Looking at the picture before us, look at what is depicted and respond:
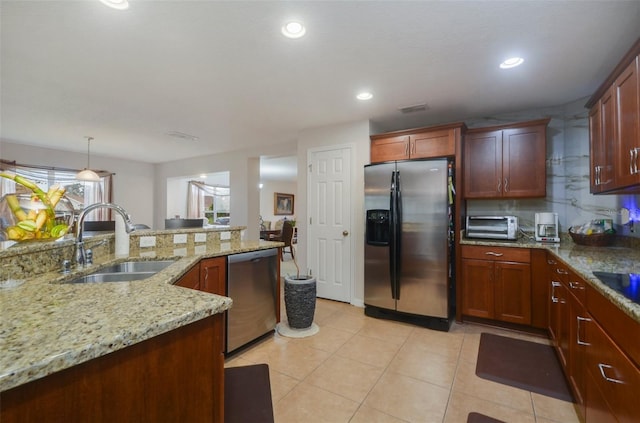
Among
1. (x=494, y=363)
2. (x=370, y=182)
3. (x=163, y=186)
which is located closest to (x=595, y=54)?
(x=370, y=182)

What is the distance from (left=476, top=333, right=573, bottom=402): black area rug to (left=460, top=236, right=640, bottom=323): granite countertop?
0.83 m

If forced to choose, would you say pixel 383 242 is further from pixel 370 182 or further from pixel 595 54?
pixel 595 54

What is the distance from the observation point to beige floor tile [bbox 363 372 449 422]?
5.49 feet

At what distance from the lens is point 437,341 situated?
2.59 metres

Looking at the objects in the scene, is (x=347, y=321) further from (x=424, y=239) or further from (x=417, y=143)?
(x=417, y=143)

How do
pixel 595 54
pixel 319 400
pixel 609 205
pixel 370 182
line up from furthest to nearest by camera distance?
1. pixel 370 182
2. pixel 609 205
3. pixel 595 54
4. pixel 319 400

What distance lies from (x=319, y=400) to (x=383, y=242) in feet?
5.52

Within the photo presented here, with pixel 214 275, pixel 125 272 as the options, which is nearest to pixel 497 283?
pixel 214 275

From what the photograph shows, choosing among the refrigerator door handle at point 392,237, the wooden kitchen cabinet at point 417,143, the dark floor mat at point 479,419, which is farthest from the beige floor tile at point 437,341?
the wooden kitchen cabinet at point 417,143

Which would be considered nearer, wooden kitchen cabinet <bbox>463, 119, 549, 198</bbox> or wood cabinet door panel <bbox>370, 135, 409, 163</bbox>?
wooden kitchen cabinet <bbox>463, 119, 549, 198</bbox>

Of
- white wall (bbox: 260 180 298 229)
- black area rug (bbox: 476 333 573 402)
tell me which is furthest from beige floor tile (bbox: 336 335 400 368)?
white wall (bbox: 260 180 298 229)

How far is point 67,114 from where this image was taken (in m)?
3.48

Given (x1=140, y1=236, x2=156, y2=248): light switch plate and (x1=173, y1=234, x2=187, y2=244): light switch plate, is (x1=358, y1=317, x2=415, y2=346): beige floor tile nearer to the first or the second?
(x1=173, y1=234, x2=187, y2=244): light switch plate

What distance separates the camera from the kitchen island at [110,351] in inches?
23.8
